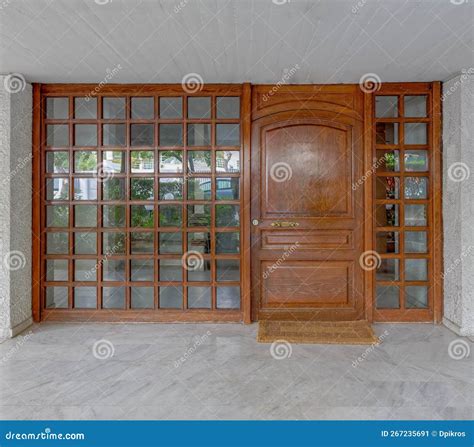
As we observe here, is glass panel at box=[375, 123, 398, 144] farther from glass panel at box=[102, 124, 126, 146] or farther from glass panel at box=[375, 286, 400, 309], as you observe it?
glass panel at box=[102, 124, 126, 146]

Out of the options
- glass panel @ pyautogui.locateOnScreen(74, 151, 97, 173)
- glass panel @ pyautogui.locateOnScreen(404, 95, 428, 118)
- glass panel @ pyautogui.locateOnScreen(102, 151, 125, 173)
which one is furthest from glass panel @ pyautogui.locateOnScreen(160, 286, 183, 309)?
glass panel @ pyautogui.locateOnScreen(404, 95, 428, 118)

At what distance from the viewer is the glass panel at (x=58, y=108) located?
12.3 ft

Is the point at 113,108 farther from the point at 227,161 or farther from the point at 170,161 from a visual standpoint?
the point at 227,161

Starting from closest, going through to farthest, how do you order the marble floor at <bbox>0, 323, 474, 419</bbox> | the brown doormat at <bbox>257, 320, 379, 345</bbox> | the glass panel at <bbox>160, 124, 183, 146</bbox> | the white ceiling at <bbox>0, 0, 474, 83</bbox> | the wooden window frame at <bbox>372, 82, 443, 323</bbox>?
the marble floor at <bbox>0, 323, 474, 419</bbox> < the white ceiling at <bbox>0, 0, 474, 83</bbox> < the brown doormat at <bbox>257, 320, 379, 345</bbox> < the wooden window frame at <bbox>372, 82, 443, 323</bbox> < the glass panel at <bbox>160, 124, 183, 146</bbox>

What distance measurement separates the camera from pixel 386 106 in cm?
372

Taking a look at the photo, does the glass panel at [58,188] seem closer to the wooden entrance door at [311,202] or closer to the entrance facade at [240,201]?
the entrance facade at [240,201]

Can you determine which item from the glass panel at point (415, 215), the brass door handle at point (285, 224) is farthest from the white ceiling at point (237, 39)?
the brass door handle at point (285, 224)

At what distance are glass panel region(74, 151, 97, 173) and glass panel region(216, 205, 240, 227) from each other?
1.30m

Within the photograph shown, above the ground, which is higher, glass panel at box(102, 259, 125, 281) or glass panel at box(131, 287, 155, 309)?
glass panel at box(102, 259, 125, 281)

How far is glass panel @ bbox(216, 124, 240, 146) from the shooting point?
3.74m

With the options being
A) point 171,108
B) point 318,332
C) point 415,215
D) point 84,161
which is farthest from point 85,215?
point 415,215

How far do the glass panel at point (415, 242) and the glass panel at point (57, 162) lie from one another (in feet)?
11.1

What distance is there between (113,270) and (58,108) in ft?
5.47

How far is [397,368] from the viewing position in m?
2.73
